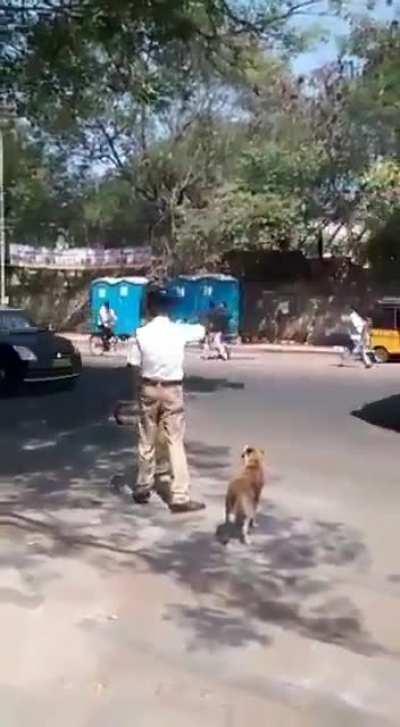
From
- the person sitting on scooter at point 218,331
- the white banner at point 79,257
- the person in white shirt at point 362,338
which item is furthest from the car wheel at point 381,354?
the white banner at point 79,257

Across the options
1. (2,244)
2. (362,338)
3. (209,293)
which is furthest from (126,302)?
(362,338)

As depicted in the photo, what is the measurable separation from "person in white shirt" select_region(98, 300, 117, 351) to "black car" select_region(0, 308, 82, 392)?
12.3 meters

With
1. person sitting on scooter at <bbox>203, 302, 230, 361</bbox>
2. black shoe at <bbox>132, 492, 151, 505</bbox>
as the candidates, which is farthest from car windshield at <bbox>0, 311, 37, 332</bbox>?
black shoe at <bbox>132, 492, 151, 505</bbox>

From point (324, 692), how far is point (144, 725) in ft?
2.79

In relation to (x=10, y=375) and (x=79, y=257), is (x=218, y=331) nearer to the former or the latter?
(x=10, y=375)

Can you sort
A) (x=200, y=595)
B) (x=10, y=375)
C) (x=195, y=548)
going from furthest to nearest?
(x=10, y=375) → (x=195, y=548) → (x=200, y=595)

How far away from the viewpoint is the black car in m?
19.7

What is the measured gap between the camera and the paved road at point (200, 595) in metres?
4.93

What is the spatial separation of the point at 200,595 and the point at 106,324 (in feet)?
91.1

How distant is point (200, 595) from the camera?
21.9 feet

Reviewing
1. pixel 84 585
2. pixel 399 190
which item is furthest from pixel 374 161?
pixel 84 585

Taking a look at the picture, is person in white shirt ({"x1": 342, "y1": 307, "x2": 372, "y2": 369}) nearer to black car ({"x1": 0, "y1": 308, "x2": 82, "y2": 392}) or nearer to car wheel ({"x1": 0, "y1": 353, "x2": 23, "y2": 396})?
black car ({"x1": 0, "y1": 308, "x2": 82, "y2": 392})

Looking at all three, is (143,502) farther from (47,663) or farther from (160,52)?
(160,52)

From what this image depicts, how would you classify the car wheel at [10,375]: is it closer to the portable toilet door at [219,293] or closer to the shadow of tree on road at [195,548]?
the shadow of tree on road at [195,548]
